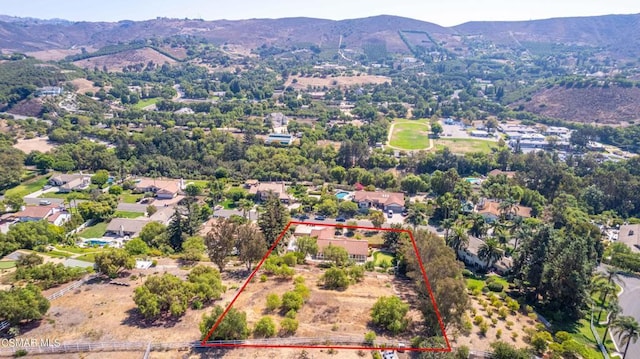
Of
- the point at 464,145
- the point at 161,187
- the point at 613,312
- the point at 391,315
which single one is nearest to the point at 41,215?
the point at 161,187

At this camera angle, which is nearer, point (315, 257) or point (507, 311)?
point (507, 311)

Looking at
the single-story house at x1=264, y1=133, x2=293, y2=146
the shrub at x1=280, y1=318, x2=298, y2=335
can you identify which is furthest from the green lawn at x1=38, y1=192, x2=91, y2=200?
the shrub at x1=280, y1=318, x2=298, y2=335

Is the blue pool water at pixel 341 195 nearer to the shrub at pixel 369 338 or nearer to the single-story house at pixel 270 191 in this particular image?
the single-story house at pixel 270 191

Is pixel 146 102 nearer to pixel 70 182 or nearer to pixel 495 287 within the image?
pixel 70 182

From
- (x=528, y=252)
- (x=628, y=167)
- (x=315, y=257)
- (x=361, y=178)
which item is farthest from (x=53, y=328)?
(x=628, y=167)

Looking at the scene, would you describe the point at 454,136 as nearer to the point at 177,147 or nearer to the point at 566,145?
the point at 566,145

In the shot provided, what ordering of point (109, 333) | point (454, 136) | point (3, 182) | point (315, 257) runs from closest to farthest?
point (109, 333)
point (315, 257)
point (3, 182)
point (454, 136)

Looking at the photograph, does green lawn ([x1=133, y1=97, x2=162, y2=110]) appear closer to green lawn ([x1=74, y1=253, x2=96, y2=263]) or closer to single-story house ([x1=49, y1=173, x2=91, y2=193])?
single-story house ([x1=49, y1=173, x2=91, y2=193])
